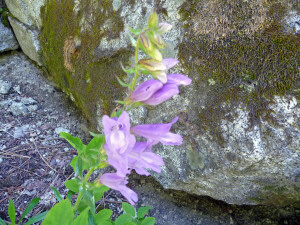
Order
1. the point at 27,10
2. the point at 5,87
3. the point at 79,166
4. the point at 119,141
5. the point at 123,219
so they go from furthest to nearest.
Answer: the point at 27,10, the point at 5,87, the point at 123,219, the point at 79,166, the point at 119,141

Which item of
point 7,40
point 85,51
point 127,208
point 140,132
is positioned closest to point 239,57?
point 140,132

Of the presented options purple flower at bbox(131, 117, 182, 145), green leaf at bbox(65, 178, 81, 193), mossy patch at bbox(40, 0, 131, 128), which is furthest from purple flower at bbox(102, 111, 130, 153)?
mossy patch at bbox(40, 0, 131, 128)

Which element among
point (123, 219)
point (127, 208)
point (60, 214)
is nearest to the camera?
point (60, 214)

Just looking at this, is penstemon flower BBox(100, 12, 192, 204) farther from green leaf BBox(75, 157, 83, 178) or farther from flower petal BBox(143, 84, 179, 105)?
green leaf BBox(75, 157, 83, 178)

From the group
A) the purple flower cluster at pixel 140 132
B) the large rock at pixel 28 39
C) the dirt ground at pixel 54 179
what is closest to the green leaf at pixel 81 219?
the purple flower cluster at pixel 140 132

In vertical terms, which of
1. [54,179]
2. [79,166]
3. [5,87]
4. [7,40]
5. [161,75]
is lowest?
[54,179]

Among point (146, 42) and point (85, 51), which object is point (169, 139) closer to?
point (146, 42)
